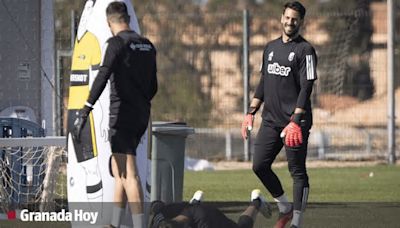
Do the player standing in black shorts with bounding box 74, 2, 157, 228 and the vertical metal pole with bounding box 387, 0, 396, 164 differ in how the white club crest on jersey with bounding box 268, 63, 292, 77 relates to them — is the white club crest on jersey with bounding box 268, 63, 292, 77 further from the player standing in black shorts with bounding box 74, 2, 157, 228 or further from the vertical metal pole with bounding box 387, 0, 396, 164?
the vertical metal pole with bounding box 387, 0, 396, 164

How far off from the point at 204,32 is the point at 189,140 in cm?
223

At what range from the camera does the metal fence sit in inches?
939

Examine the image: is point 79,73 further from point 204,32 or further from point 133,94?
point 204,32

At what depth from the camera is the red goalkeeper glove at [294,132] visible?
35.2ft

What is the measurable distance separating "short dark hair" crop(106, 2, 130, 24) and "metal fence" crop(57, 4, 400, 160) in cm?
1315

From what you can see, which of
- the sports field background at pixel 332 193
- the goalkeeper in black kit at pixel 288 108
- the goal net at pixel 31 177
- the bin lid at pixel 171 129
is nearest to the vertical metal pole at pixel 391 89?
the sports field background at pixel 332 193

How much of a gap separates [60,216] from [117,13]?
2.53m

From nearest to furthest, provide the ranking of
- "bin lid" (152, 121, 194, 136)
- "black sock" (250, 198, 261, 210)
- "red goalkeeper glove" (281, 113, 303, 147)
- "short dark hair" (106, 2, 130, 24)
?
1. "short dark hair" (106, 2, 130, 24)
2. "red goalkeeper glove" (281, 113, 303, 147)
3. "black sock" (250, 198, 261, 210)
4. "bin lid" (152, 121, 194, 136)

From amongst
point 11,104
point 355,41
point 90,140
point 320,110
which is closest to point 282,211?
point 90,140

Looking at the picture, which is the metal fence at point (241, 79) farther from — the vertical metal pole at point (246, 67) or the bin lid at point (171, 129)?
the bin lid at point (171, 129)

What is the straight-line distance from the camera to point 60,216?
38.0 ft

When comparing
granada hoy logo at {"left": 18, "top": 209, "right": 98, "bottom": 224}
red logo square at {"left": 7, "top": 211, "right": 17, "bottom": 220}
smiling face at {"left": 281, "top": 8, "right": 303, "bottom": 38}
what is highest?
smiling face at {"left": 281, "top": 8, "right": 303, "bottom": 38}

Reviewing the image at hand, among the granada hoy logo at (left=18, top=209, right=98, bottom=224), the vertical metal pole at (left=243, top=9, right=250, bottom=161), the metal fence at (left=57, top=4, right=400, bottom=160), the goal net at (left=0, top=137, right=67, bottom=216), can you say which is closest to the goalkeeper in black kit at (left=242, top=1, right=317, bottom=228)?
the granada hoy logo at (left=18, top=209, right=98, bottom=224)

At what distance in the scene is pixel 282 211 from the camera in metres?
11.2
